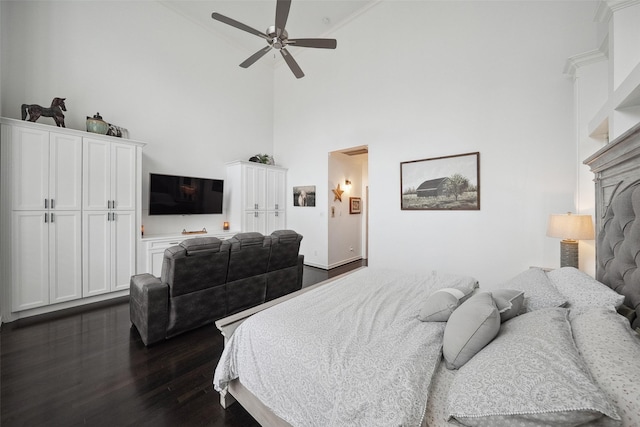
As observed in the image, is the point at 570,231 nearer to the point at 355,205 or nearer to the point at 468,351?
the point at 468,351

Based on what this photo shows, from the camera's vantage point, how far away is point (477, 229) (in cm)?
361

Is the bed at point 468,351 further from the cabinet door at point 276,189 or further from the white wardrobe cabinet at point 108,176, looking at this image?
the cabinet door at point 276,189

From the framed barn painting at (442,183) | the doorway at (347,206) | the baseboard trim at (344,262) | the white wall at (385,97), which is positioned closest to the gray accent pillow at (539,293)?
the white wall at (385,97)

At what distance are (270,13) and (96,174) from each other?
13.6 ft

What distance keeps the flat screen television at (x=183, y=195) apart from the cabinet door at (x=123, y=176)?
58cm

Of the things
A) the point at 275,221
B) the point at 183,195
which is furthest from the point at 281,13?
the point at 275,221

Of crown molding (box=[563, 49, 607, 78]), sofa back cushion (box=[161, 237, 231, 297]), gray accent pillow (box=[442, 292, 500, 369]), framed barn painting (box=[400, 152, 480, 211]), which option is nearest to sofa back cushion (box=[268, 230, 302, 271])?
sofa back cushion (box=[161, 237, 231, 297])

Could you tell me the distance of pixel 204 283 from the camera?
99.3 inches

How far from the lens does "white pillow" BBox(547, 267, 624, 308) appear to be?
127 cm

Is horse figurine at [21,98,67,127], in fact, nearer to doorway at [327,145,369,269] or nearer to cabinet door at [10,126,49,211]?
cabinet door at [10,126,49,211]

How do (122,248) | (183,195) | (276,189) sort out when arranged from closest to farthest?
(122,248)
(183,195)
(276,189)

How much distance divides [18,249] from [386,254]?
498 cm

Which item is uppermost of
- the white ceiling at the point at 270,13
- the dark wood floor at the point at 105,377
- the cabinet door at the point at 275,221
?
the white ceiling at the point at 270,13

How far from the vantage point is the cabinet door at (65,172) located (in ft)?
10.0
